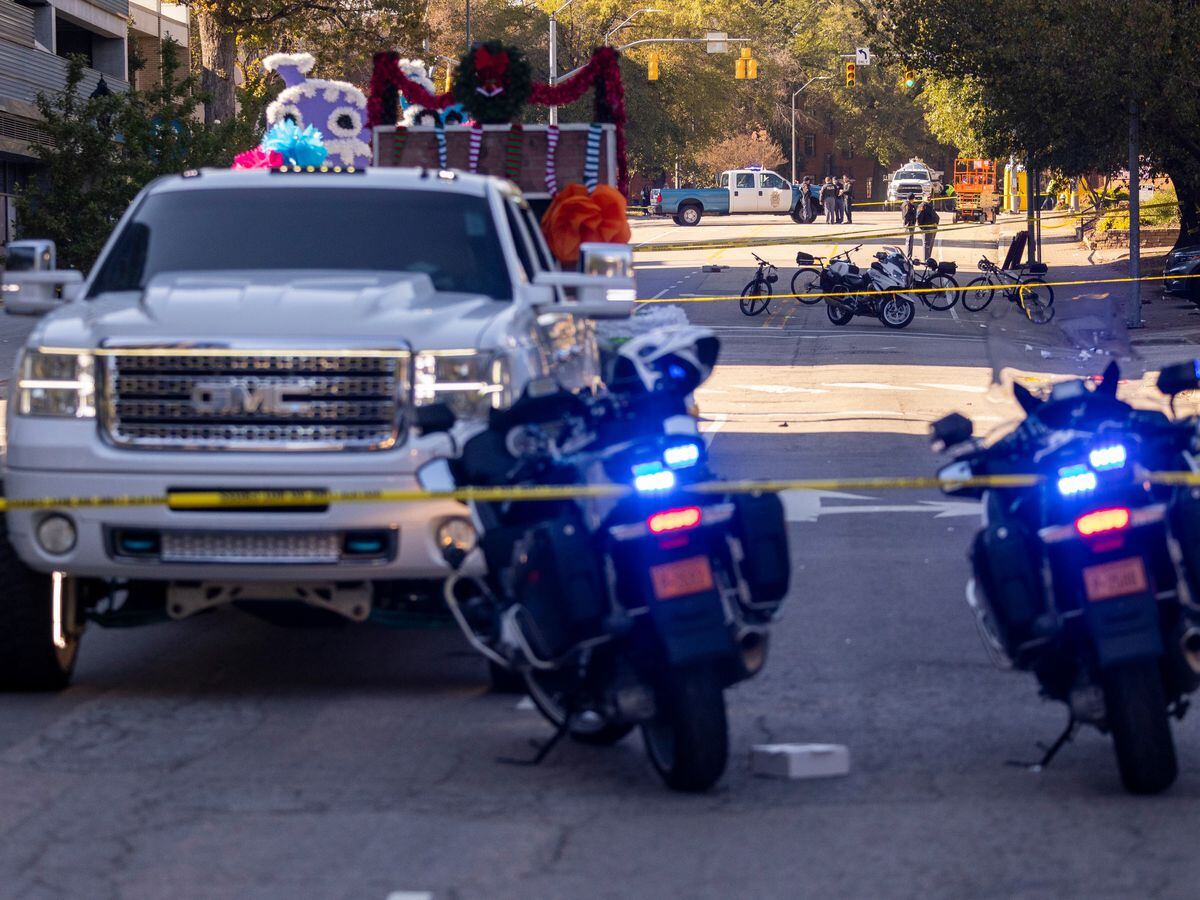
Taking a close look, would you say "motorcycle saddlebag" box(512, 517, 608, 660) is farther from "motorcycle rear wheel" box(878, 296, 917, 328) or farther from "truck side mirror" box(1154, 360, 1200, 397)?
"motorcycle rear wheel" box(878, 296, 917, 328)

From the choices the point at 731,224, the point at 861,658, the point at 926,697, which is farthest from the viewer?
the point at 731,224

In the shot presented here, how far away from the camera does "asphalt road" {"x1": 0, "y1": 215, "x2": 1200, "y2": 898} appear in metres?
5.46

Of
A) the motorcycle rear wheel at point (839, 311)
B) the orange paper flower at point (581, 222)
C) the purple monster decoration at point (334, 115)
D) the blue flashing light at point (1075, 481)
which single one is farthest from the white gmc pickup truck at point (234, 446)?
the motorcycle rear wheel at point (839, 311)

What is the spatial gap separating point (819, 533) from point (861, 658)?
3.60 m

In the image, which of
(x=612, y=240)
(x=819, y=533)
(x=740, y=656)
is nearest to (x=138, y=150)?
(x=612, y=240)

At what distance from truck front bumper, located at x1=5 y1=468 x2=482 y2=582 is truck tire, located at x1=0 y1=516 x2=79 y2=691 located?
273 millimetres

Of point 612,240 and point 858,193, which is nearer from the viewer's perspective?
point 612,240

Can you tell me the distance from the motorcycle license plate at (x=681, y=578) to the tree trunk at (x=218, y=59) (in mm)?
33245

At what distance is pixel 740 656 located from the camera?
20.4ft

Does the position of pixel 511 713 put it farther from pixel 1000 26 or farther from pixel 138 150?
pixel 1000 26

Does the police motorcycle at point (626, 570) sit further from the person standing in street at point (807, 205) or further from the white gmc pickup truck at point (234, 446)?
the person standing in street at point (807, 205)

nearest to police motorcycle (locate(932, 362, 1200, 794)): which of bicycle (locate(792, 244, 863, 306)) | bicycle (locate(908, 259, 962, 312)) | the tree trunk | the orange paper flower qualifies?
the orange paper flower

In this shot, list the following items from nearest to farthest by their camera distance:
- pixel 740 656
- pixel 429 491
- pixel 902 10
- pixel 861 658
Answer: pixel 740 656, pixel 429 491, pixel 861 658, pixel 902 10

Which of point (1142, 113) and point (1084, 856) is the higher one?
point (1142, 113)
